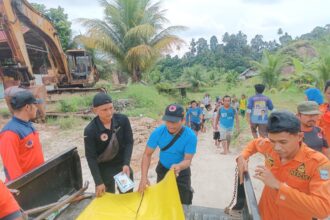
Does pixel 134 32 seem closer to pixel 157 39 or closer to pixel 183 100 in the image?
pixel 157 39

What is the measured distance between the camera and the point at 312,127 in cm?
299

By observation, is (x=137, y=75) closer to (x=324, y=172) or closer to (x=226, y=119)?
(x=226, y=119)

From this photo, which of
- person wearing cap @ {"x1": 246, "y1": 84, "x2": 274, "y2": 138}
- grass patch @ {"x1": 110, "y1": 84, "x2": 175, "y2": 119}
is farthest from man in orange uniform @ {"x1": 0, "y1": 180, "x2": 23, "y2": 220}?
grass patch @ {"x1": 110, "y1": 84, "x2": 175, "y2": 119}

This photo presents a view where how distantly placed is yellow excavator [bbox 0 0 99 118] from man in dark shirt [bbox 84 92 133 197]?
87.8 inches

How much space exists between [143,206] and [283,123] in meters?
1.49

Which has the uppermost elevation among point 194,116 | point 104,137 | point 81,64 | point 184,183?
point 81,64

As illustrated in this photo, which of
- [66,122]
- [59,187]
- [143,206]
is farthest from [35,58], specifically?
[143,206]

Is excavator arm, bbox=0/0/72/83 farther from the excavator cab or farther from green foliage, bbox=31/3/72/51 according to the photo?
green foliage, bbox=31/3/72/51

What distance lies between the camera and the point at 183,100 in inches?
742

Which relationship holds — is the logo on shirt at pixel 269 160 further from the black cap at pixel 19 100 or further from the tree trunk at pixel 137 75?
the tree trunk at pixel 137 75

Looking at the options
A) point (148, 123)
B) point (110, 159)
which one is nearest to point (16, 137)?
point (110, 159)

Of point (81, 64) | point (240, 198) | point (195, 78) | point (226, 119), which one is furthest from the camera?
point (195, 78)

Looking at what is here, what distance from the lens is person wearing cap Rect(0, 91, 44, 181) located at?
8.17 feet

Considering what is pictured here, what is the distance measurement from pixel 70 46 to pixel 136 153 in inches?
729
